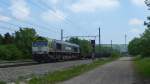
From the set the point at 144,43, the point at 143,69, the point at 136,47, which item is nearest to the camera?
the point at 143,69

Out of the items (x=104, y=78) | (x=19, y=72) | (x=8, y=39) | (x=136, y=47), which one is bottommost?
(x=104, y=78)

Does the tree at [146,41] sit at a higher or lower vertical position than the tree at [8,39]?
lower

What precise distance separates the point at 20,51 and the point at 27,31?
11295 millimetres

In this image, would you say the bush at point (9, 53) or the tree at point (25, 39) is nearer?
the bush at point (9, 53)

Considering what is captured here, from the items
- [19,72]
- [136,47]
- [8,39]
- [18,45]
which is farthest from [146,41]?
[136,47]

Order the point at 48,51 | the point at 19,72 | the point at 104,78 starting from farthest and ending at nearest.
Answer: the point at 48,51
the point at 19,72
the point at 104,78

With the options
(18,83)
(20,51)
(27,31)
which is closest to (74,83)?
(18,83)

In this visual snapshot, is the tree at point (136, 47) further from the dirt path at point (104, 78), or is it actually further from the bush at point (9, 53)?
the dirt path at point (104, 78)

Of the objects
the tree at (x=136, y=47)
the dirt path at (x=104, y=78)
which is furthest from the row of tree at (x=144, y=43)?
the dirt path at (x=104, y=78)

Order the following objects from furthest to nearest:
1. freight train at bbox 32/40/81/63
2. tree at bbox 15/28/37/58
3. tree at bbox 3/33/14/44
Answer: tree at bbox 3/33/14/44 → tree at bbox 15/28/37/58 → freight train at bbox 32/40/81/63

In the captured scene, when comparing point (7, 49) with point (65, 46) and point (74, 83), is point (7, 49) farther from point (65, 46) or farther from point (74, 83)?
point (74, 83)

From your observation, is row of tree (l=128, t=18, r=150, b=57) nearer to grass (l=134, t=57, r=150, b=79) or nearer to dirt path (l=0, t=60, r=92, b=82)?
grass (l=134, t=57, r=150, b=79)

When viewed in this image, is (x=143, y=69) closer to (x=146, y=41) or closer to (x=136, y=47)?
(x=146, y=41)

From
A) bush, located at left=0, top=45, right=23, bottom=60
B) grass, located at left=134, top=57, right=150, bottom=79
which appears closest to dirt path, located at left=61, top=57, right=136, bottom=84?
grass, located at left=134, top=57, right=150, bottom=79
